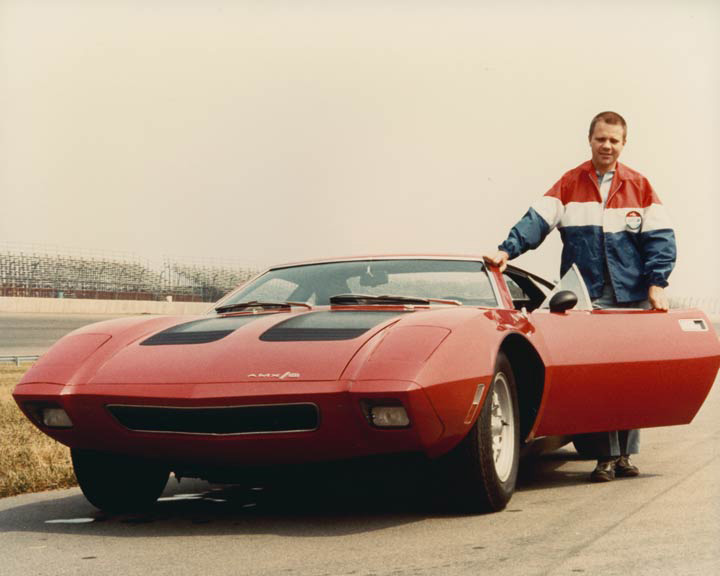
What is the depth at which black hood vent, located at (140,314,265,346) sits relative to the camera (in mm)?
4590

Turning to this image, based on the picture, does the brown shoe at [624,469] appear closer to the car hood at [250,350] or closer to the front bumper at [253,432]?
the car hood at [250,350]

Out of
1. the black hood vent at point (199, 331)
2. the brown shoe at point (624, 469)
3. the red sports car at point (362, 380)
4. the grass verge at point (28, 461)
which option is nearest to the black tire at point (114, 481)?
the red sports car at point (362, 380)

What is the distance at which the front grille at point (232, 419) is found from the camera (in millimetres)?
4043

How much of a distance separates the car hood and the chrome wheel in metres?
0.58

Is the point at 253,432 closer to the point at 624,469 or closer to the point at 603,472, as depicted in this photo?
the point at 603,472

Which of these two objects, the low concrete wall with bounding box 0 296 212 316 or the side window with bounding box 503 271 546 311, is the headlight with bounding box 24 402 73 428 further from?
the low concrete wall with bounding box 0 296 212 316

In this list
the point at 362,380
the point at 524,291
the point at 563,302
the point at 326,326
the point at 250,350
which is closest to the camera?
the point at 362,380

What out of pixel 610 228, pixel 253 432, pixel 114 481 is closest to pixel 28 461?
pixel 114 481

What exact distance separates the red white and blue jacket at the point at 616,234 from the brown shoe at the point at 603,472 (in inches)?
38.6

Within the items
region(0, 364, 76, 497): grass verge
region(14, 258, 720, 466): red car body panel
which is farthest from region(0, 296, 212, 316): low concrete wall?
region(14, 258, 720, 466): red car body panel

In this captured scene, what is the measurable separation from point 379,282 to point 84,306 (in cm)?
4381

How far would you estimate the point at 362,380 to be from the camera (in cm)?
395

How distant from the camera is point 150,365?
4.38 meters

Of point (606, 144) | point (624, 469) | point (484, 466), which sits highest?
point (606, 144)
